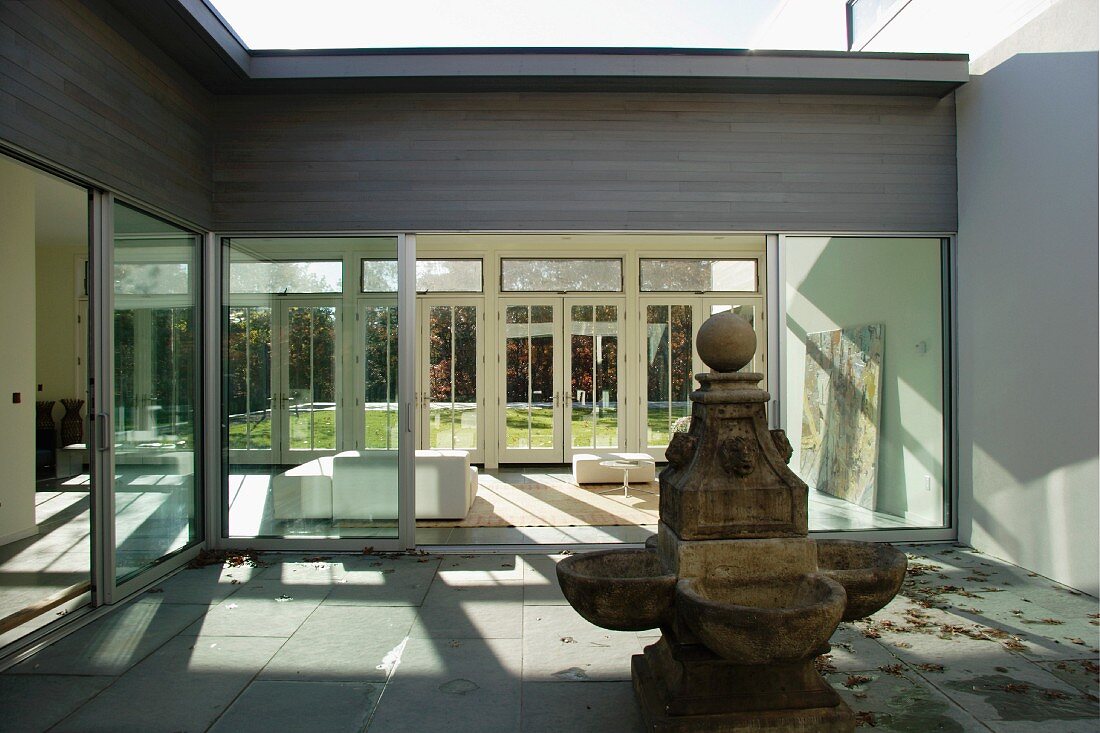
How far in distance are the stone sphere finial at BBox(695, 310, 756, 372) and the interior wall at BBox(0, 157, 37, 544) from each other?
216 inches

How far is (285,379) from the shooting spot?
5047 millimetres

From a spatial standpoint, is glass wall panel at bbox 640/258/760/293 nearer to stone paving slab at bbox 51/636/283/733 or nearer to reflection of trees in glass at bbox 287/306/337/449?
reflection of trees in glass at bbox 287/306/337/449

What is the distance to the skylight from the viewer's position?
4.73 metres

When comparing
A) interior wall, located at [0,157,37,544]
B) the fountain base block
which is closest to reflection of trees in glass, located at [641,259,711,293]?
interior wall, located at [0,157,37,544]

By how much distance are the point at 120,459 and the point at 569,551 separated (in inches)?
117

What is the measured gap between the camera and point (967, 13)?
5.02 meters

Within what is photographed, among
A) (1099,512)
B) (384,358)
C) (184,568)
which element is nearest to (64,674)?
(184,568)

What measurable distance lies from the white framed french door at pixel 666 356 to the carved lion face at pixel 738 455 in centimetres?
709

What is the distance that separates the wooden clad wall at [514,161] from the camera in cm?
496

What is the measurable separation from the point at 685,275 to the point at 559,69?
5.30 meters

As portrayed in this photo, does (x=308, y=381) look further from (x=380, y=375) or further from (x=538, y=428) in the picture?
(x=538, y=428)

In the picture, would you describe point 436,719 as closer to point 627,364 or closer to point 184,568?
point 184,568

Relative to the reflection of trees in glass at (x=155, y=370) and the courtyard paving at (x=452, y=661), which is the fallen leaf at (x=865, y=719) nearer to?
the courtyard paving at (x=452, y=661)

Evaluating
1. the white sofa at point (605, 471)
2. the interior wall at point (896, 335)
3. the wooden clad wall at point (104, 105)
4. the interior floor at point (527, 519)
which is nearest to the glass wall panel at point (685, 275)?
the white sofa at point (605, 471)
